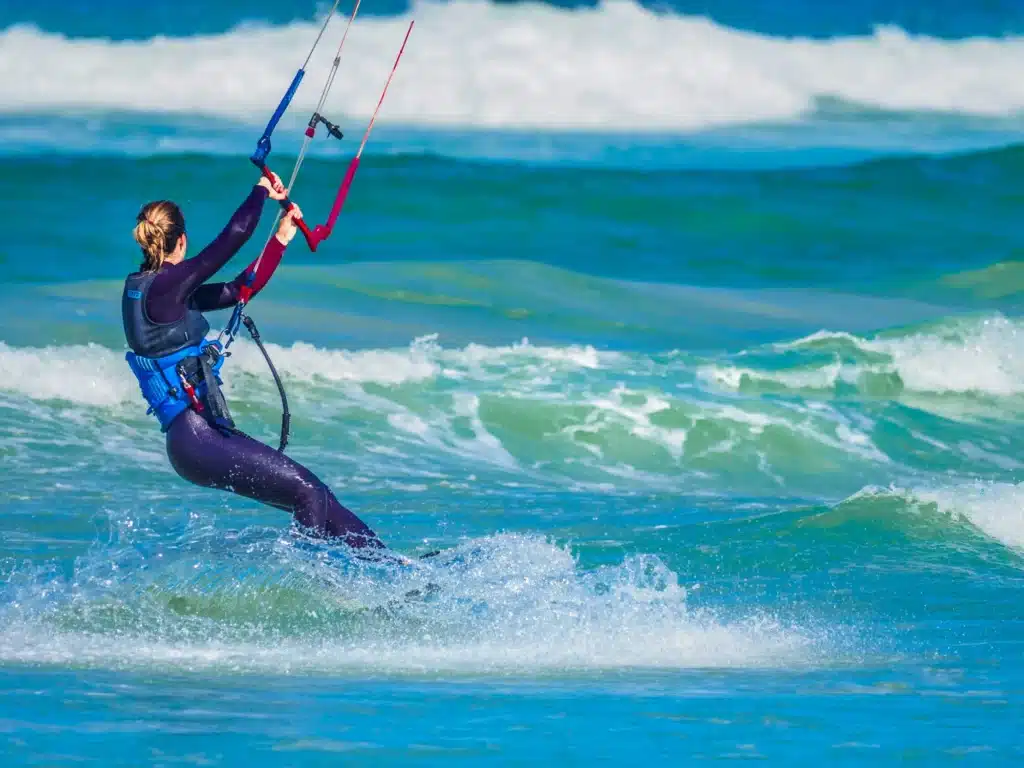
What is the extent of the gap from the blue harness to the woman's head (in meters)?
0.38

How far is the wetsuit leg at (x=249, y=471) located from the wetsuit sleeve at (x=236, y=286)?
0.50 meters

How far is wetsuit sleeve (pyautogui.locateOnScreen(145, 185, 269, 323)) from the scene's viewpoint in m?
6.10

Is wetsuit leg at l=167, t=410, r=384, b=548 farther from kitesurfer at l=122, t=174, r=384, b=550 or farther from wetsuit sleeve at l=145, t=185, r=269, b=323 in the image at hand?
wetsuit sleeve at l=145, t=185, r=269, b=323

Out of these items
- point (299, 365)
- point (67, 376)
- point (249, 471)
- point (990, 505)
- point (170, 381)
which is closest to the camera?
point (170, 381)

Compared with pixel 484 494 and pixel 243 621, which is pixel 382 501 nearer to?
pixel 484 494

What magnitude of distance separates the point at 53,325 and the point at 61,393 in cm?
366

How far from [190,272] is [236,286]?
40cm

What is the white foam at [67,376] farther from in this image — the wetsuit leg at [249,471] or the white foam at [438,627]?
the wetsuit leg at [249,471]

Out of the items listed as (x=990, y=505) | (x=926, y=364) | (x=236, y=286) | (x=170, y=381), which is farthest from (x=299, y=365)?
(x=170, y=381)

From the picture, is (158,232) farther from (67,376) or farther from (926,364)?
(926,364)

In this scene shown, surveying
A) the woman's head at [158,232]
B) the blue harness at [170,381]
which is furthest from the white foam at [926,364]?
the woman's head at [158,232]

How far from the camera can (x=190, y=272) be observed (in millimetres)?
6102

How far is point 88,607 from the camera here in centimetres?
698

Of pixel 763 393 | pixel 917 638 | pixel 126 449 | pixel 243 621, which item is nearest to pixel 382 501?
pixel 126 449
